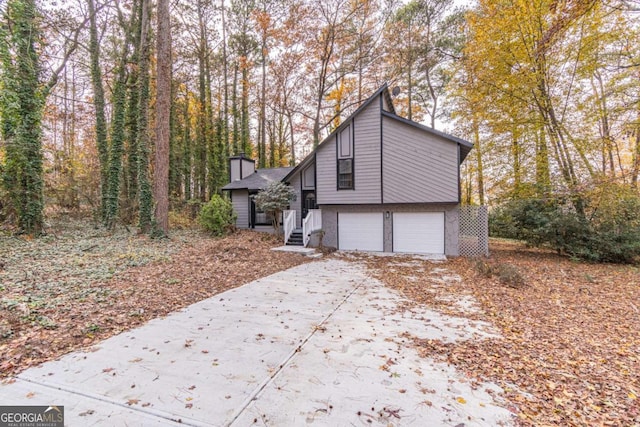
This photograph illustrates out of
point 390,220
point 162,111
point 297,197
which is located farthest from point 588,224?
point 162,111

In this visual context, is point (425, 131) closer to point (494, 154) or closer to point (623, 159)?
point (494, 154)

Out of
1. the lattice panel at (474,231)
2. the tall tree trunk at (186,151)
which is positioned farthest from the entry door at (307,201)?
the tall tree trunk at (186,151)

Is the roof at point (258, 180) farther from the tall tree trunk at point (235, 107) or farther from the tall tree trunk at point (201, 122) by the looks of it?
the tall tree trunk at point (201, 122)

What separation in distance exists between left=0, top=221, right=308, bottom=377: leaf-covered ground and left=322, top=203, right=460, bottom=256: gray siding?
9.28ft

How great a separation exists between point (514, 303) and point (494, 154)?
394 inches

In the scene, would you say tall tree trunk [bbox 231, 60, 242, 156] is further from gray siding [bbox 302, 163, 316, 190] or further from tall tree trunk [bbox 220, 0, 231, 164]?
gray siding [bbox 302, 163, 316, 190]

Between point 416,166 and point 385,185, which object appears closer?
point 416,166

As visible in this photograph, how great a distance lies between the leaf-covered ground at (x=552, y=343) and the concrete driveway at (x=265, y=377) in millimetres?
307

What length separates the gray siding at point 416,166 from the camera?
33.7 feet

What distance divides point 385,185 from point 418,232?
2.33 metres

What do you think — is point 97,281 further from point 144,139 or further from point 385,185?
point 385,185

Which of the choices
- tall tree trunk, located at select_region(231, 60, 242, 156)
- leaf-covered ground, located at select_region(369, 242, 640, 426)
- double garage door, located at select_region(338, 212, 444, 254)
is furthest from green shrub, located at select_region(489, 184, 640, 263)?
tall tree trunk, located at select_region(231, 60, 242, 156)

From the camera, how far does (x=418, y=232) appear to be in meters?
11.2

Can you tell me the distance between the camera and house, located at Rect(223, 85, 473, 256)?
10.4m
